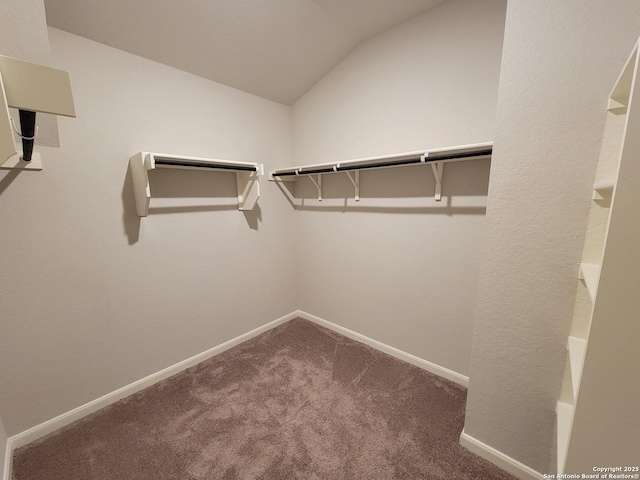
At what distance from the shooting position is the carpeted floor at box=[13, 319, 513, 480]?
1.24m

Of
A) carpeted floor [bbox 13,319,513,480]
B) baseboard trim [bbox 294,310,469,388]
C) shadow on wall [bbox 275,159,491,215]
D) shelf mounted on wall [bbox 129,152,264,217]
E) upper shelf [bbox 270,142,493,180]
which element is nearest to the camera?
carpeted floor [bbox 13,319,513,480]

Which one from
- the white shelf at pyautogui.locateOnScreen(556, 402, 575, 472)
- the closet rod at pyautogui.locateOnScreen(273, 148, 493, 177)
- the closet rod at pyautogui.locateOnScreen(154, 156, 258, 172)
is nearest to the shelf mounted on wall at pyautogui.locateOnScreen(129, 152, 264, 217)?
the closet rod at pyautogui.locateOnScreen(154, 156, 258, 172)

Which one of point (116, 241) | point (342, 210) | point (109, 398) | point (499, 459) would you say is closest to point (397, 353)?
point (499, 459)

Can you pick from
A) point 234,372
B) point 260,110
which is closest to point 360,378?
point 234,372

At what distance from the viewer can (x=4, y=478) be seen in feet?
3.76

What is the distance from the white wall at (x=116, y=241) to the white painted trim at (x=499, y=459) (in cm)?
177

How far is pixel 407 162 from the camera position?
1.60 meters

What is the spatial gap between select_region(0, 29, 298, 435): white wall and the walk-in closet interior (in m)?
0.01

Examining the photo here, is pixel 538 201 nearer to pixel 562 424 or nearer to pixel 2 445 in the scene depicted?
pixel 562 424

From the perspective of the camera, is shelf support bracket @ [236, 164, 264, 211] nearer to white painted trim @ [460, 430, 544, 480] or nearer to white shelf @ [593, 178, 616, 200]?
white shelf @ [593, 178, 616, 200]

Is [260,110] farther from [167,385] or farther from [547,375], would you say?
[547,375]

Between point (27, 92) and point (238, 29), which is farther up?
point (238, 29)

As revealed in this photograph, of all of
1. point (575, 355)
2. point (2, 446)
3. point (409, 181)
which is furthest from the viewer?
point (409, 181)

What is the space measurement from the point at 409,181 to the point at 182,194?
1.59 meters
